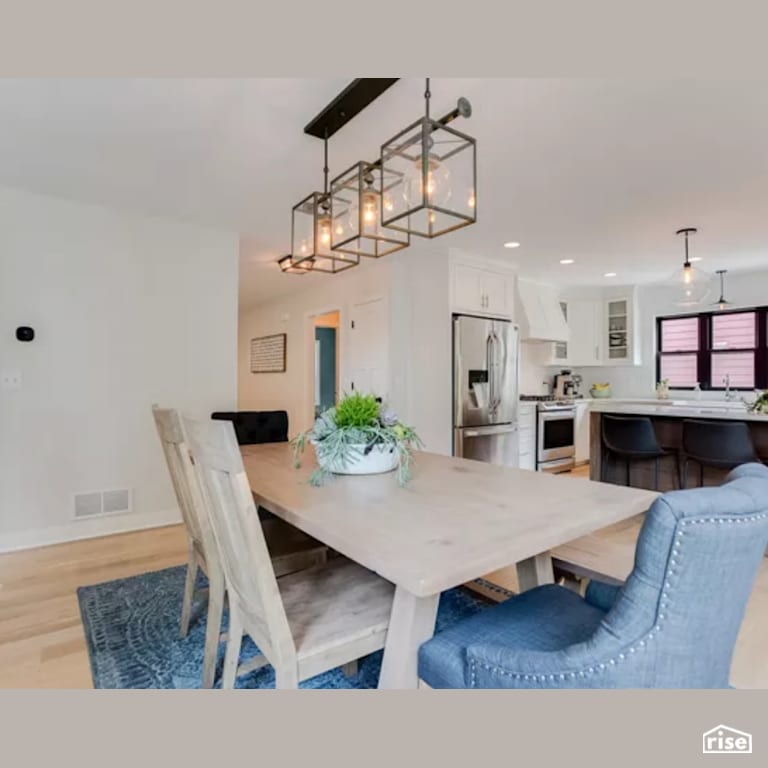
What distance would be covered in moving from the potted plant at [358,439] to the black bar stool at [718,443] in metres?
2.38

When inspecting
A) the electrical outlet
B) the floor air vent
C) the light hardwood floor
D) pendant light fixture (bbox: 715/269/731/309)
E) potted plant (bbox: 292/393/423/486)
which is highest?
pendant light fixture (bbox: 715/269/731/309)

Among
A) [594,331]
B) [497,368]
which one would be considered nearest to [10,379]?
[497,368]

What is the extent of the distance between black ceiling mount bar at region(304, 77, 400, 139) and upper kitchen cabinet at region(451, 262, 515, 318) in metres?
2.36

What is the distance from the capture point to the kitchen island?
3.02 meters

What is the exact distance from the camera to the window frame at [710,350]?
5.07 metres

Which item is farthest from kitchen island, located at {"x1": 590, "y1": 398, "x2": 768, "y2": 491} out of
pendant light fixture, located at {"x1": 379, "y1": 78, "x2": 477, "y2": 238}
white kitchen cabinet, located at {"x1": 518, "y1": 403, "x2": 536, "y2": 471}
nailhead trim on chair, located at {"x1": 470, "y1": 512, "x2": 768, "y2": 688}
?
nailhead trim on chair, located at {"x1": 470, "y1": 512, "x2": 768, "y2": 688}

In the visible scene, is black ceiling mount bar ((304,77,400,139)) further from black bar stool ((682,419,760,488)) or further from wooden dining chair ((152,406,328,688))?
black bar stool ((682,419,760,488))

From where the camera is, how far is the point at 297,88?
1.85m

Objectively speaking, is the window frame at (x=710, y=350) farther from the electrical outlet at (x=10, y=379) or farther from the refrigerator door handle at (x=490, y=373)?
the electrical outlet at (x=10, y=379)

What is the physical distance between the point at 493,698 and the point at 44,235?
3701 millimetres

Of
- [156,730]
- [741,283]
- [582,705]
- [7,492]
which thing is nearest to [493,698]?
[582,705]

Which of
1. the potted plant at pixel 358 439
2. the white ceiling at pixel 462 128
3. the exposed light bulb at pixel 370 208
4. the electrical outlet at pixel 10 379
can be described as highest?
the white ceiling at pixel 462 128

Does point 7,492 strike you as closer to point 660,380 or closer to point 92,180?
point 92,180

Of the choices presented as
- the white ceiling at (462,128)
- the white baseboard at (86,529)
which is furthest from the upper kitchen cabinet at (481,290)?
the white baseboard at (86,529)
